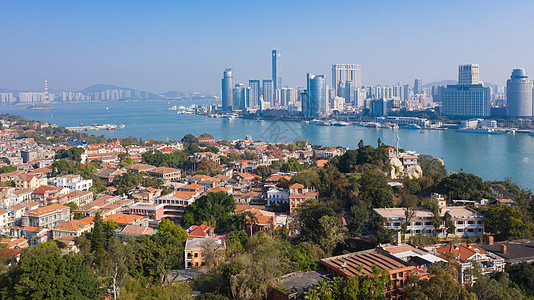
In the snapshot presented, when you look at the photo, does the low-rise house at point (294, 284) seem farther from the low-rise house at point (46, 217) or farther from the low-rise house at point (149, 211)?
the low-rise house at point (46, 217)

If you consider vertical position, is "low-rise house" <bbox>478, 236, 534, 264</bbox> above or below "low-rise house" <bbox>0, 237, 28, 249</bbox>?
above

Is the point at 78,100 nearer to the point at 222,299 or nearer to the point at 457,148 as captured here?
the point at 457,148

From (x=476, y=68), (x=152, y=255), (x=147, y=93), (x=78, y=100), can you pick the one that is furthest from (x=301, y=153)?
(x=147, y=93)

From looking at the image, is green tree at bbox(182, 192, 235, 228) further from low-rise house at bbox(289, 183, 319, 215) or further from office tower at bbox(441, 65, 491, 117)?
office tower at bbox(441, 65, 491, 117)

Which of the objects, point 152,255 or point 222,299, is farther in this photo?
point 152,255

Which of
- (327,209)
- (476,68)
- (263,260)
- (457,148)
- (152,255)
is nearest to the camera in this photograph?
(263,260)

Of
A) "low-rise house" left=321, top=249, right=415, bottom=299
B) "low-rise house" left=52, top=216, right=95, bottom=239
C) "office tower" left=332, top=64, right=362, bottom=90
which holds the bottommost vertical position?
"low-rise house" left=52, top=216, right=95, bottom=239

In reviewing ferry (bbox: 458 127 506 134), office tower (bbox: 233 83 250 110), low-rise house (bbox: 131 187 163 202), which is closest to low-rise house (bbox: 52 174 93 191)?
low-rise house (bbox: 131 187 163 202)

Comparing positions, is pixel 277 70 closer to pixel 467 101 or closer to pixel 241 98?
pixel 241 98
